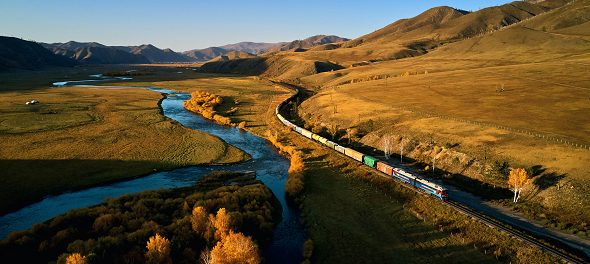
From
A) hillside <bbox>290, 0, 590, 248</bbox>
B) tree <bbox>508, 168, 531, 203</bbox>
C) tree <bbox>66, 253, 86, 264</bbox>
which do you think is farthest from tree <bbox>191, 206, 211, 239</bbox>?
tree <bbox>508, 168, 531, 203</bbox>

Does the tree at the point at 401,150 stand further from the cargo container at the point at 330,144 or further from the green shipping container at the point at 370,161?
the cargo container at the point at 330,144

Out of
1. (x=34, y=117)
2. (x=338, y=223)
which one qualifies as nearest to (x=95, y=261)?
(x=338, y=223)

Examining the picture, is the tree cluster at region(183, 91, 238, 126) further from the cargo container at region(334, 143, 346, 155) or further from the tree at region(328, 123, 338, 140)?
the cargo container at region(334, 143, 346, 155)

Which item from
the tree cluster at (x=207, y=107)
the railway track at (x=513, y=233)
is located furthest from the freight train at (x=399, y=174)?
the tree cluster at (x=207, y=107)

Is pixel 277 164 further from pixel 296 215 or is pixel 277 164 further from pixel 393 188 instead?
pixel 393 188

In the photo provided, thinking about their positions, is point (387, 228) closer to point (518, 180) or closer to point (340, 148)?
point (518, 180)

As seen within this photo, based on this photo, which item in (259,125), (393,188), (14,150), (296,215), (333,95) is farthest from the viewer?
(333,95)
